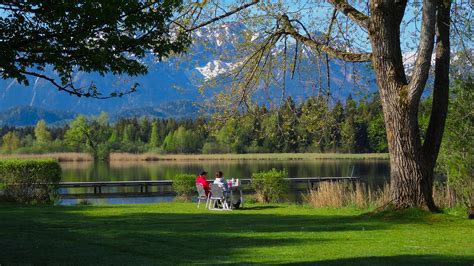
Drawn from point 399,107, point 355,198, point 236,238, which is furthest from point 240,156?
point 236,238

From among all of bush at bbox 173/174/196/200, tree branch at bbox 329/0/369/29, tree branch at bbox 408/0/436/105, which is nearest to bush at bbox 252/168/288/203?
bush at bbox 173/174/196/200

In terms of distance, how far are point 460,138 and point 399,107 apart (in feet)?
22.1

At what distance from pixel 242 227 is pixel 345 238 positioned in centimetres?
225

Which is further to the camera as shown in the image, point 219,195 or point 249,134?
point 249,134

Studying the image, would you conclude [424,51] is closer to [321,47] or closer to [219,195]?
[321,47]

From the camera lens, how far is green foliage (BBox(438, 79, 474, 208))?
1775 cm

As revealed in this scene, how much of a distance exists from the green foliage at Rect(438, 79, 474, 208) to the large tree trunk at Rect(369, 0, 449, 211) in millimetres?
5771

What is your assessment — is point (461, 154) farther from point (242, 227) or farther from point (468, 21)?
point (242, 227)

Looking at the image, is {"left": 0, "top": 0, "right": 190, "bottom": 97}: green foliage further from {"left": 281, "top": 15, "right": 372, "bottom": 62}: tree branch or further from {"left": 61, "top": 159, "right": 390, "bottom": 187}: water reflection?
{"left": 61, "top": 159, "right": 390, "bottom": 187}: water reflection

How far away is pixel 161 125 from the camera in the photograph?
5295 inches

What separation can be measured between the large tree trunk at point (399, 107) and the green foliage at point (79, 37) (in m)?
5.34

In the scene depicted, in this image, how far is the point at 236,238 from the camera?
1024cm

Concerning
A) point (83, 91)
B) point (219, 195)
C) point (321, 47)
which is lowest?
point (219, 195)

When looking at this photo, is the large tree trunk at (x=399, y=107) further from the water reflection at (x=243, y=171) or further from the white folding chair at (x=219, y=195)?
the water reflection at (x=243, y=171)
